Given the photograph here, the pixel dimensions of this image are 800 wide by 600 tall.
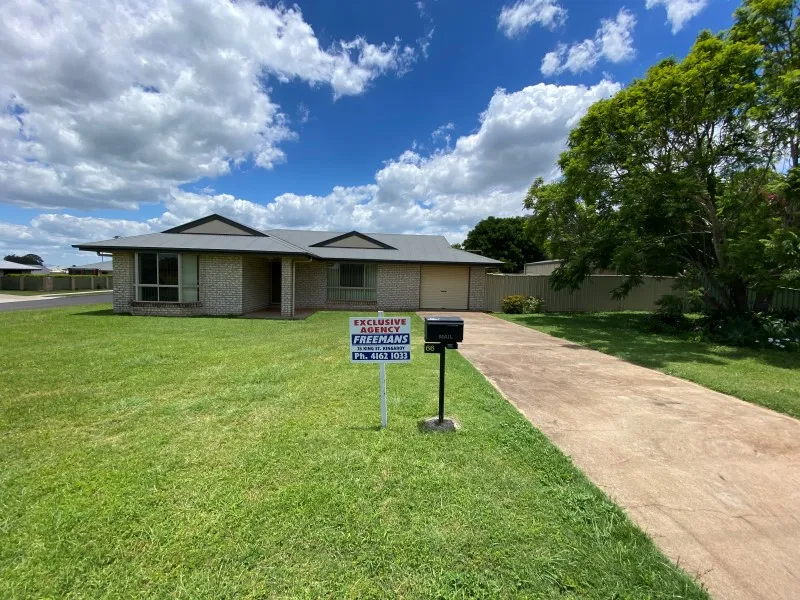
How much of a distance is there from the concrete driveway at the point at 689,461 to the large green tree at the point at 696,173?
5.86m

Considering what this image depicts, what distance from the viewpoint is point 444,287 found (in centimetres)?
1856

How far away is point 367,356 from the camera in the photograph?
3859 mm

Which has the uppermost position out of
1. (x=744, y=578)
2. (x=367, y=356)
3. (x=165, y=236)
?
(x=165, y=236)

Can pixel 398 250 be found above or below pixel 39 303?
above

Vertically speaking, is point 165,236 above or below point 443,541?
above

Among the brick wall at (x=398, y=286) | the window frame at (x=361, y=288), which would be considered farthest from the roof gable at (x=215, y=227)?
the brick wall at (x=398, y=286)

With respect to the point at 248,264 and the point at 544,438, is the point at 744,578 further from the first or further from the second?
the point at 248,264

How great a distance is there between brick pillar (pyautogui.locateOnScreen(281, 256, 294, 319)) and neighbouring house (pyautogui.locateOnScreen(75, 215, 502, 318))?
0.04 m

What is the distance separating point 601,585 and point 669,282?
21.7m

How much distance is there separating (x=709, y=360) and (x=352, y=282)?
13681mm

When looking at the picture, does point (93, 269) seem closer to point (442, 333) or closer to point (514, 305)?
point (514, 305)

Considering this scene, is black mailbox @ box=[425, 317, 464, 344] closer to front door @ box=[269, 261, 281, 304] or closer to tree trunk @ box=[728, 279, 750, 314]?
tree trunk @ box=[728, 279, 750, 314]

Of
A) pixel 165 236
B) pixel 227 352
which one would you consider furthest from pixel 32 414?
pixel 165 236

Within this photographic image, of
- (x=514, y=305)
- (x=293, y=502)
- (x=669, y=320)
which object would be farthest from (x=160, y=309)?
(x=669, y=320)
